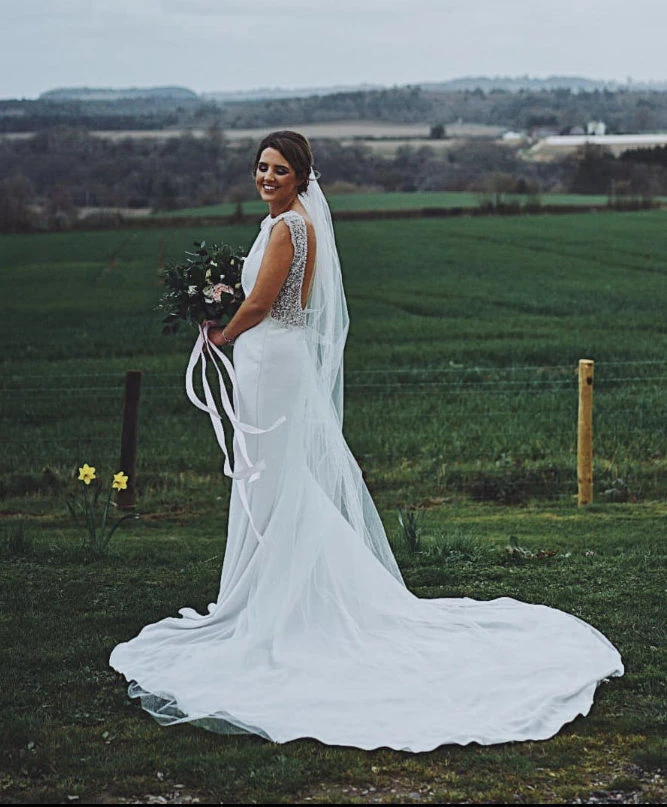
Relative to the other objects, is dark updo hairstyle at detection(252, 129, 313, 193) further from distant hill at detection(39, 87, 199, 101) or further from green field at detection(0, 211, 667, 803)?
distant hill at detection(39, 87, 199, 101)

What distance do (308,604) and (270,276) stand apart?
1578 mm

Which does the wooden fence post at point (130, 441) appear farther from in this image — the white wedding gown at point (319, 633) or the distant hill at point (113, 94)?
the distant hill at point (113, 94)

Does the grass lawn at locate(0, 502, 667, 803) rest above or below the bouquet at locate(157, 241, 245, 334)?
below

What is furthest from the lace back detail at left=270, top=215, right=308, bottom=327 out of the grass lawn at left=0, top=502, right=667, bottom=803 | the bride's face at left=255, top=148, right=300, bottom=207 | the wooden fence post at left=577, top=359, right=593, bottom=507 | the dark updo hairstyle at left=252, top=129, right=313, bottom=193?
the wooden fence post at left=577, top=359, right=593, bottom=507

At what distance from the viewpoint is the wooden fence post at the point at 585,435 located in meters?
9.95

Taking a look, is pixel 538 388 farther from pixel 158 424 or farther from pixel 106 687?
pixel 106 687

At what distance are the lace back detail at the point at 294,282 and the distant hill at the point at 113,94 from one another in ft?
144

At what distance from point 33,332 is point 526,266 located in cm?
1487

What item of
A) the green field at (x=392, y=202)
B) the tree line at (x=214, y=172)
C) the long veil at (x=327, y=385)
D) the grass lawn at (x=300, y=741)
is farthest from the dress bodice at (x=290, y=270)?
the green field at (x=392, y=202)

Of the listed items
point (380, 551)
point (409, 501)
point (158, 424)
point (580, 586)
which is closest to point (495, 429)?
point (409, 501)

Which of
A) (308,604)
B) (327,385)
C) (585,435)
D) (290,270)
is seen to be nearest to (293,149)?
(290,270)

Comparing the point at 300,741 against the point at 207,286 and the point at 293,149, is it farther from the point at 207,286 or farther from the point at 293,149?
the point at 293,149

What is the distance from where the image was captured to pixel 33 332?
25.0 meters

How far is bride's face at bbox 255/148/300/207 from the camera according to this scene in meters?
5.70
